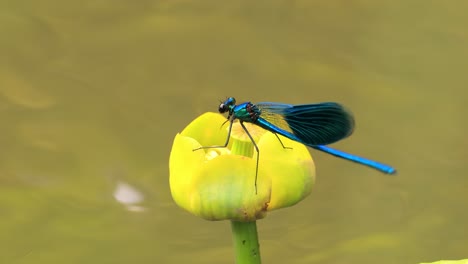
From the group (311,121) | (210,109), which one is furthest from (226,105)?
(210,109)

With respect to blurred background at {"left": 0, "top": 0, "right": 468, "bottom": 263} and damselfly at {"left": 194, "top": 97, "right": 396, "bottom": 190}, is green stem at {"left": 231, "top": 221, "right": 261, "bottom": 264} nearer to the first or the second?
damselfly at {"left": 194, "top": 97, "right": 396, "bottom": 190}

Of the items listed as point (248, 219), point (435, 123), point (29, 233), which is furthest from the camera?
point (435, 123)

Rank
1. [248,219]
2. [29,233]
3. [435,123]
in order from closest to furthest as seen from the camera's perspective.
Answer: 1. [248,219]
2. [29,233]
3. [435,123]

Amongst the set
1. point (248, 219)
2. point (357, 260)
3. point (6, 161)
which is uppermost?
point (6, 161)

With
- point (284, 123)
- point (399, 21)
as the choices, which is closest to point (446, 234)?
point (399, 21)

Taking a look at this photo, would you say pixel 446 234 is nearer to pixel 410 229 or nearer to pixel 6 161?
pixel 410 229

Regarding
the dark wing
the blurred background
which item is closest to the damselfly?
the dark wing

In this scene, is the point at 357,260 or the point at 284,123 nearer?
the point at 284,123
